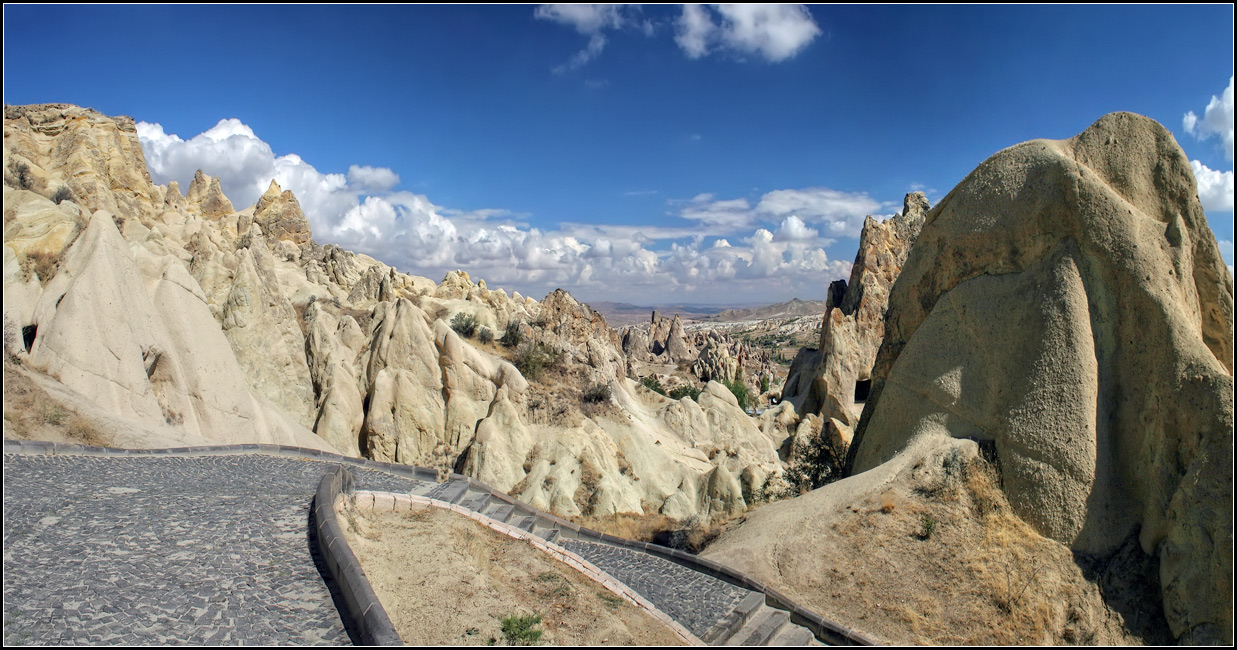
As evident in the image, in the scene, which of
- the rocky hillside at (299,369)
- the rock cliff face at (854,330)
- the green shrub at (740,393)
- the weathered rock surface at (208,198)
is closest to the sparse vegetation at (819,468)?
the rocky hillside at (299,369)

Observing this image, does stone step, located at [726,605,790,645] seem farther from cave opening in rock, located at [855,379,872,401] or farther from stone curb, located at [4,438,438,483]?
cave opening in rock, located at [855,379,872,401]

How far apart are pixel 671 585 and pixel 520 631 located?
3.46 m

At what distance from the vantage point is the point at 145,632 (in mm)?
5156

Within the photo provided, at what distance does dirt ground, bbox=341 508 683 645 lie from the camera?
6.66m

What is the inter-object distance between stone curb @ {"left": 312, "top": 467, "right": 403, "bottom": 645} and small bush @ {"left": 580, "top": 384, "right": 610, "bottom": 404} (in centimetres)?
1616

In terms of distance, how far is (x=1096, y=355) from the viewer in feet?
31.2

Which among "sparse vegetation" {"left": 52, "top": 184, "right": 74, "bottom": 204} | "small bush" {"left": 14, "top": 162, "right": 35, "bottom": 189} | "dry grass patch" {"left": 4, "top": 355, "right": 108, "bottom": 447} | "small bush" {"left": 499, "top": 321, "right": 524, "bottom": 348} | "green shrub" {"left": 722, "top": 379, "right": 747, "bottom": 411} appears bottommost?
"green shrub" {"left": 722, "top": 379, "right": 747, "bottom": 411}

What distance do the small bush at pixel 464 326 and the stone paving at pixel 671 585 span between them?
20.0 m

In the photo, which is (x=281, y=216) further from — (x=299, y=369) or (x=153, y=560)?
(x=153, y=560)

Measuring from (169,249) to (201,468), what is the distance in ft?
50.4

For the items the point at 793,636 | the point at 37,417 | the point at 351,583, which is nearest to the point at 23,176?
the point at 37,417

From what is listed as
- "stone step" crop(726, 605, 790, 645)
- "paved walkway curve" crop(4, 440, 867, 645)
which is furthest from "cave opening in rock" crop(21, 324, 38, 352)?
"stone step" crop(726, 605, 790, 645)

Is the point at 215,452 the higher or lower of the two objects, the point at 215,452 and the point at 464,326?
the lower

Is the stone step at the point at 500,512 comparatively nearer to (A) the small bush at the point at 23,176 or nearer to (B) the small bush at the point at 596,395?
(B) the small bush at the point at 596,395
